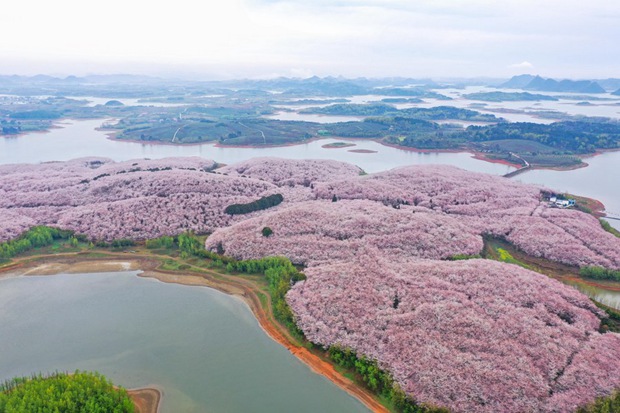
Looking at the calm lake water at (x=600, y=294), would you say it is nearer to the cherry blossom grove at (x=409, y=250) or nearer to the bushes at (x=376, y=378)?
the cherry blossom grove at (x=409, y=250)

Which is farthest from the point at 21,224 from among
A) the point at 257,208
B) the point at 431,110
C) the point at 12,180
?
the point at 431,110

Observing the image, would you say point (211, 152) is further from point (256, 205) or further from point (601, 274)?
point (601, 274)

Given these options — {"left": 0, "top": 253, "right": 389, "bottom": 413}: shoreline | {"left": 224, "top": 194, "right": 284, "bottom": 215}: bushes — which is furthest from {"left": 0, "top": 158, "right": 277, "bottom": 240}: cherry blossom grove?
{"left": 0, "top": 253, "right": 389, "bottom": 413}: shoreline

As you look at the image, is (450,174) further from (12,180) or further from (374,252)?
(12,180)

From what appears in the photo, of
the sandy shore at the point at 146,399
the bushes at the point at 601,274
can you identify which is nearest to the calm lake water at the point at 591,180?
the bushes at the point at 601,274

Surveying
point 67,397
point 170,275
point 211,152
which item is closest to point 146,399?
point 67,397

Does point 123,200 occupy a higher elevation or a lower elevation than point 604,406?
higher
